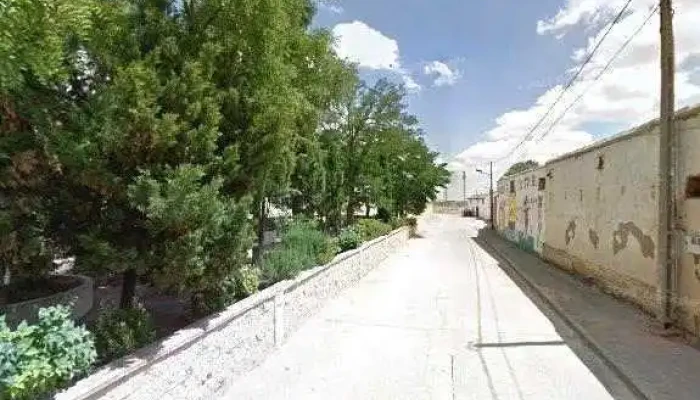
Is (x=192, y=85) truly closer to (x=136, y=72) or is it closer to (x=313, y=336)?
(x=136, y=72)

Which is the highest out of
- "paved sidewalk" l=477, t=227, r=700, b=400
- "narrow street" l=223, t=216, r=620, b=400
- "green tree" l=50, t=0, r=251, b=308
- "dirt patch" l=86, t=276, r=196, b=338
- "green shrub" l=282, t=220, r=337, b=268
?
"green tree" l=50, t=0, r=251, b=308

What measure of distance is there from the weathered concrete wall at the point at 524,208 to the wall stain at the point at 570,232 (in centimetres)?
394

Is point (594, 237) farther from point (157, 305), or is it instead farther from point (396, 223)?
point (396, 223)

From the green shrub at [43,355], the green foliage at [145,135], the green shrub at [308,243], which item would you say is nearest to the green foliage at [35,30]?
the green foliage at [145,135]

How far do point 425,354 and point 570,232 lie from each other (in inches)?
430

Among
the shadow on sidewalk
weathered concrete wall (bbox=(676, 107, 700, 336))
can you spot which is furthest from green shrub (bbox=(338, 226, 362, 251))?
weathered concrete wall (bbox=(676, 107, 700, 336))

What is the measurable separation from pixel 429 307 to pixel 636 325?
4149 mm

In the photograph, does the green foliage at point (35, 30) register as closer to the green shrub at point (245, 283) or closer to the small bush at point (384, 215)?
the green shrub at point (245, 283)

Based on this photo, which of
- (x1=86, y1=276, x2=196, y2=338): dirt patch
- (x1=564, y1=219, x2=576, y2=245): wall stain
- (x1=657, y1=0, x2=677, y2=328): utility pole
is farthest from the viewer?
(x1=564, y1=219, x2=576, y2=245): wall stain

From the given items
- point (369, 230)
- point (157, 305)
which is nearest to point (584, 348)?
point (157, 305)

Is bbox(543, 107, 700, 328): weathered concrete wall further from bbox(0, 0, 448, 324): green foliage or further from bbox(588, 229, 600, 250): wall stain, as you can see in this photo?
bbox(0, 0, 448, 324): green foliage

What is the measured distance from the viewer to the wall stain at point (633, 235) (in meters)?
10.3

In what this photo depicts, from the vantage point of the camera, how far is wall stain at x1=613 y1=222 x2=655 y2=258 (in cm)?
1034

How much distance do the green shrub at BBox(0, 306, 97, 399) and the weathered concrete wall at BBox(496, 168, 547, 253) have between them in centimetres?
1993
